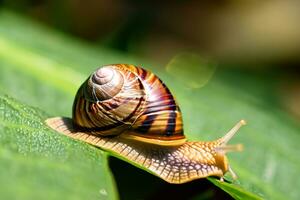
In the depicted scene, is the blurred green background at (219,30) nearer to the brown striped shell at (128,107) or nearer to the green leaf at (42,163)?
the brown striped shell at (128,107)

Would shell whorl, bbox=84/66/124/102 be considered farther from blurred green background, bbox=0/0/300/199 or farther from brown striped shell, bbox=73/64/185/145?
blurred green background, bbox=0/0/300/199

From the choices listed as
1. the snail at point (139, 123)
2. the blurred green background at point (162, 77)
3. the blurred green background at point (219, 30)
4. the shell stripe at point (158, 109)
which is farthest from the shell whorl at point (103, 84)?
the blurred green background at point (219, 30)

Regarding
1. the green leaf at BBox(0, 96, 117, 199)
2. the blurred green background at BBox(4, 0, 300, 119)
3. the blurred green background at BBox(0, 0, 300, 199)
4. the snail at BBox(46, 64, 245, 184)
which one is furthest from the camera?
the blurred green background at BBox(4, 0, 300, 119)

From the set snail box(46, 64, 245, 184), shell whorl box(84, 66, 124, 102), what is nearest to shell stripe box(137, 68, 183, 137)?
snail box(46, 64, 245, 184)

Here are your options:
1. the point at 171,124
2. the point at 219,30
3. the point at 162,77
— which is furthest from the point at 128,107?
the point at 219,30

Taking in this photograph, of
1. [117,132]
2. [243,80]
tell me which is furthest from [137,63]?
[117,132]

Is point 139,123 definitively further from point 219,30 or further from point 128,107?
point 219,30

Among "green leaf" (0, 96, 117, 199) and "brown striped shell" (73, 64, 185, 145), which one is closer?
"green leaf" (0, 96, 117, 199)
